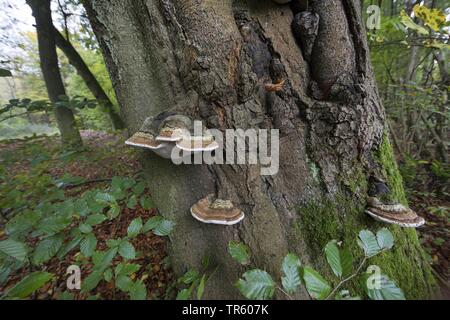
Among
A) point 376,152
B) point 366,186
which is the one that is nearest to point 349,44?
point 376,152

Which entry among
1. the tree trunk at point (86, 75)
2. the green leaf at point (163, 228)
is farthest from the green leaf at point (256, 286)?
the tree trunk at point (86, 75)

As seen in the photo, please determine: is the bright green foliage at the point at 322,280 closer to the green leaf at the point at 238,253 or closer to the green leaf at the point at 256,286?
the green leaf at the point at 256,286

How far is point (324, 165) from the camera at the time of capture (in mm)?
1439

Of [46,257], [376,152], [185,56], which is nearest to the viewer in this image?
[46,257]

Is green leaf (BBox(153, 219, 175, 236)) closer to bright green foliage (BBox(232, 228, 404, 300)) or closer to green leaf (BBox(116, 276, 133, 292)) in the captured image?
green leaf (BBox(116, 276, 133, 292))

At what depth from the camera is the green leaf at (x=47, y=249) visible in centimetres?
113

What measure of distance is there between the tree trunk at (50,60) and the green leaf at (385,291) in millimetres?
6096

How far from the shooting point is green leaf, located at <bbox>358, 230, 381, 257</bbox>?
0.96 meters

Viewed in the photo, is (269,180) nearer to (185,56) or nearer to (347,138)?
(347,138)

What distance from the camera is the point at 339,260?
2.98 feet

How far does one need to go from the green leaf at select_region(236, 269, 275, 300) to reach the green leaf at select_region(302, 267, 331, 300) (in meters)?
0.14

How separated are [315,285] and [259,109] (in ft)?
3.28
